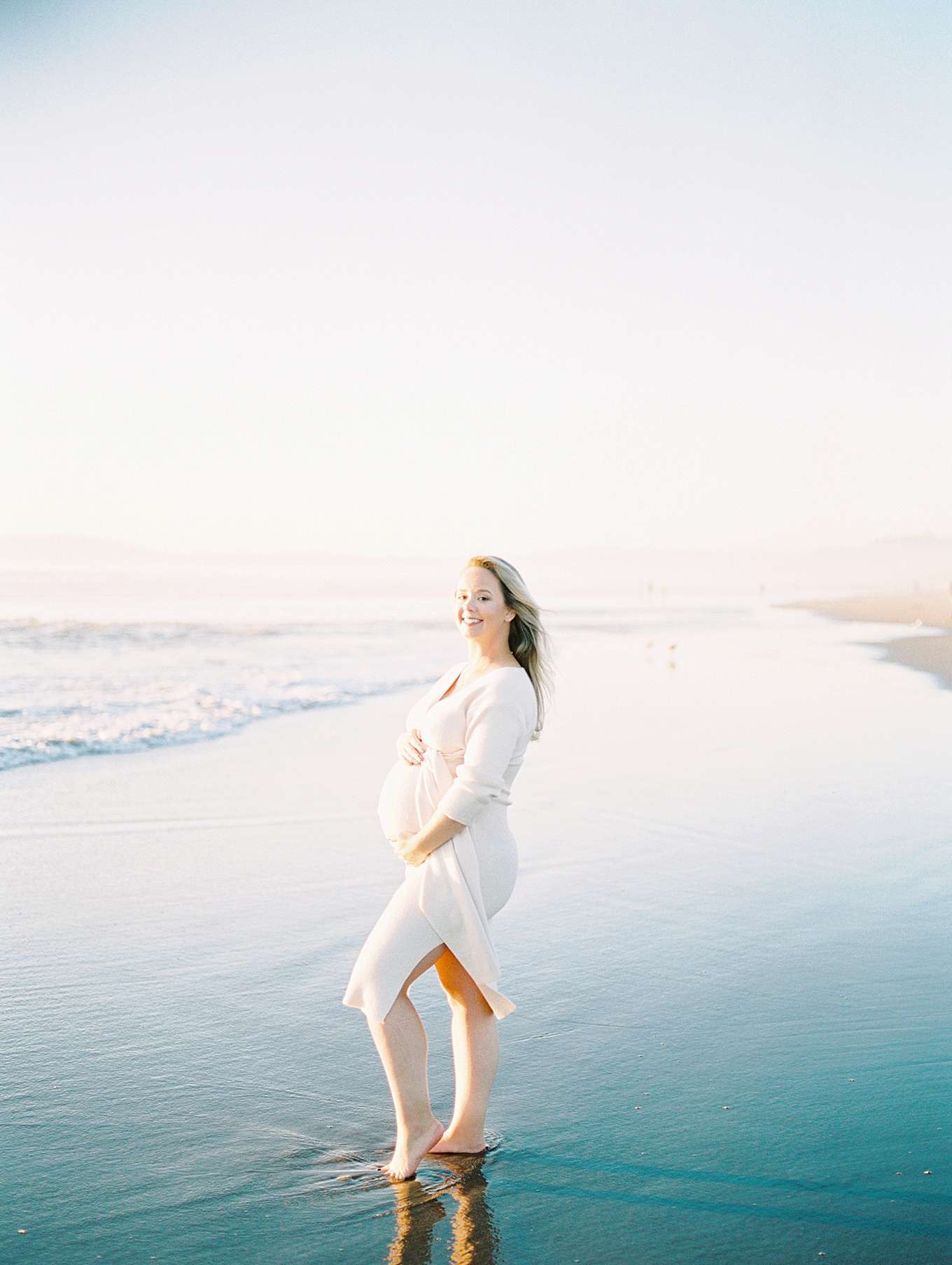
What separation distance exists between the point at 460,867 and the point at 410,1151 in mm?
775

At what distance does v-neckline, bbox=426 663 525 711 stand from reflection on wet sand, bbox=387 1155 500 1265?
1.30m

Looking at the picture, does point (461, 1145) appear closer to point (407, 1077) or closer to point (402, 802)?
point (407, 1077)

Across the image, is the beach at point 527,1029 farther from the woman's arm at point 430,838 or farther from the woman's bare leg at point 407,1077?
the woman's arm at point 430,838

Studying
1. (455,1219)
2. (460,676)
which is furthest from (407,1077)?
(460,676)

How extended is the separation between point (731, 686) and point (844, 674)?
241 cm

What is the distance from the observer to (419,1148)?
340 centimetres

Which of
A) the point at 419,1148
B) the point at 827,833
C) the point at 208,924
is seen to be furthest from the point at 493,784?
the point at 827,833

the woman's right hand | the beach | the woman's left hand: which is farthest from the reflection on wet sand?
the woman's right hand

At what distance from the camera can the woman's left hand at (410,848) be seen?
3.54 meters

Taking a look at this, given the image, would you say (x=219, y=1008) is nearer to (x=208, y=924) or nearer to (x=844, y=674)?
(x=208, y=924)

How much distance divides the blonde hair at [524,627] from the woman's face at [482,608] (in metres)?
0.02

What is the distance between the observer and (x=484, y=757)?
346 centimetres

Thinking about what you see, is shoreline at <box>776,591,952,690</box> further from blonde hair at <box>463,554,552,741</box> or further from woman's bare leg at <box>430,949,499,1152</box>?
woman's bare leg at <box>430,949,499,1152</box>

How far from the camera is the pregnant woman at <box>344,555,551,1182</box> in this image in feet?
11.4
